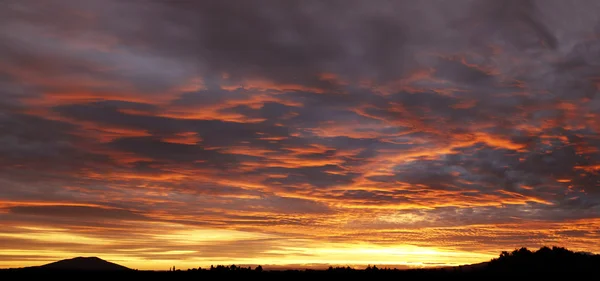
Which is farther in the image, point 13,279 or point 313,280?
point 313,280

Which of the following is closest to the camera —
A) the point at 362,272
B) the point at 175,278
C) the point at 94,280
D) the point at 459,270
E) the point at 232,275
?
the point at 94,280

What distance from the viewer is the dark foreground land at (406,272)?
133 m

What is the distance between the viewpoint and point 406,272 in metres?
152

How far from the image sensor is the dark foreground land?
13288 centimetres

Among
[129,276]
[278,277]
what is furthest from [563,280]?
[129,276]

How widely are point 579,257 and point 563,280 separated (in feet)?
118

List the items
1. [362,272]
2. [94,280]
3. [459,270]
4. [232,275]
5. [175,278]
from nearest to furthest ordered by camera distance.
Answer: [94,280], [175,278], [232,275], [362,272], [459,270]

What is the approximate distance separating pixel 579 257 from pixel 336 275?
79.5 meters

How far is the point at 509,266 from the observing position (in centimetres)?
16675

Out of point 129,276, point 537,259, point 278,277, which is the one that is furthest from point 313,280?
point 537,259

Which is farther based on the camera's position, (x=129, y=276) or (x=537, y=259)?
(x=537, y=259)

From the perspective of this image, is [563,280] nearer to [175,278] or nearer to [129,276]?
[175,278]

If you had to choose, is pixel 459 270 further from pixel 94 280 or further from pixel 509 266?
pixel 94 280

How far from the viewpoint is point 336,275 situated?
5714 inches
